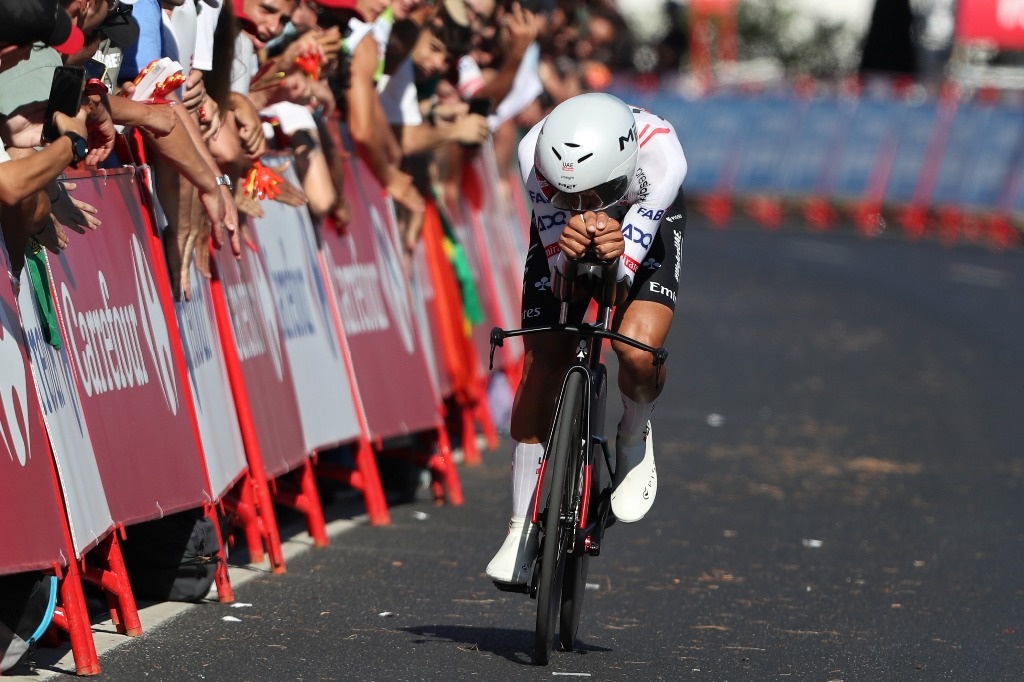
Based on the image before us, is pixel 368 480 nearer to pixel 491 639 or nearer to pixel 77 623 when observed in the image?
pixel 491 639

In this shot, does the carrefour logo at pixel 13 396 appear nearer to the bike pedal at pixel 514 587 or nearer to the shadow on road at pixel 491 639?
the bike pedal at pixel 514 587

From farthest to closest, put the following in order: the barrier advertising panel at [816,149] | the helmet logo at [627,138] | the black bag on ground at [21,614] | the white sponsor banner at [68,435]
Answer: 1. the barrier advertising panel at [816,149]
2. the helmet logo at [627,138]
3. the white sponsor banner at [68,435]
4. the black bag on ground at [21,614]

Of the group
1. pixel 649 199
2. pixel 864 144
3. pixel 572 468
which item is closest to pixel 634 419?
pixel 572 468

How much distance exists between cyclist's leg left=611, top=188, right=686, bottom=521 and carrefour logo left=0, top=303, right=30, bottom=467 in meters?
2.06

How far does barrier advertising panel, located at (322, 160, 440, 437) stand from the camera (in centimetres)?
Result: 984

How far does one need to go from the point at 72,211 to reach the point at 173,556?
1.45 m

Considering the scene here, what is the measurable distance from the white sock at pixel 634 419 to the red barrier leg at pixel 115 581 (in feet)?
6.01

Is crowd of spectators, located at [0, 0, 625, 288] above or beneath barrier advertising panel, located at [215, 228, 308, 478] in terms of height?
above

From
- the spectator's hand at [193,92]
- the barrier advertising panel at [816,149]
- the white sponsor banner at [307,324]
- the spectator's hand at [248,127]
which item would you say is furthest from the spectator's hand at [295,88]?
the barrier advertising panel at [816,149]

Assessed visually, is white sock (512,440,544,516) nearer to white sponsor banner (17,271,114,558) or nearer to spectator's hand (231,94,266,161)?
white sponsor banner (17,271,114,558)

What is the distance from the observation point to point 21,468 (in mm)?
5836

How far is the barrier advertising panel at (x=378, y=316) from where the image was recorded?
9844 millimetres

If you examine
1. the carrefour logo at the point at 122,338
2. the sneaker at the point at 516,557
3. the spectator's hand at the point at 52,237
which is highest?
the spectator's hand at the point at 52,237

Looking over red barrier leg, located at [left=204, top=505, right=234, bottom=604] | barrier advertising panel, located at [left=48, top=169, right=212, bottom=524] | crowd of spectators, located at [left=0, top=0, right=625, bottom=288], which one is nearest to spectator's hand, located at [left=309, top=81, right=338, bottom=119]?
crowd of spectators, located at [left=0, top=0, right=625, bottom=288]
